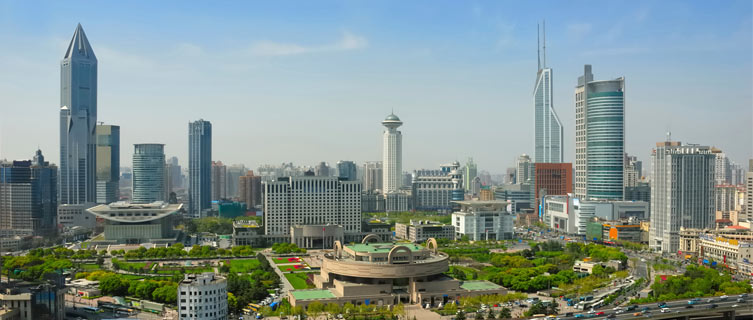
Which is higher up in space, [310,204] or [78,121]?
[78,121]

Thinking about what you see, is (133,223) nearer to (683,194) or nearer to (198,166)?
(198,166)

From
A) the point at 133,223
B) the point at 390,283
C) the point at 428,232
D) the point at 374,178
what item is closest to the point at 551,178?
the point at 428,232

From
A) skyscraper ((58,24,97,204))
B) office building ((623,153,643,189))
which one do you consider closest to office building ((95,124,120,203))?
skyscraper ((58,24,97,204))

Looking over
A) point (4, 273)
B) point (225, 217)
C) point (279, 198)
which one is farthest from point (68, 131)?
point (4, 273)

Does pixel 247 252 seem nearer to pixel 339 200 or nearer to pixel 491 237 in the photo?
pixel 339 200

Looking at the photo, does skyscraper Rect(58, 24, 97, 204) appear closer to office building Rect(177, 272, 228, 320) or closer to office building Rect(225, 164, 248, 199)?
office building Rect(225, 164, 248, 199)

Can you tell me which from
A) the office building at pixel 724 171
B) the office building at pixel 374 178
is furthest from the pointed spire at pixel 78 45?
the office building at pixel 724 171
